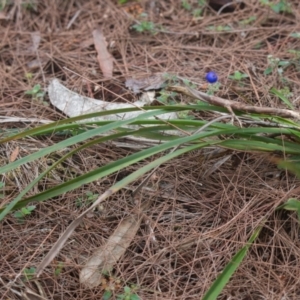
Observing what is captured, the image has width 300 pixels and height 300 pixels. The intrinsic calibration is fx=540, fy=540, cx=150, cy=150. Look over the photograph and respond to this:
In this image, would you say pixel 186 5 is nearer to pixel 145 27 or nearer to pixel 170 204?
pixel 145 27

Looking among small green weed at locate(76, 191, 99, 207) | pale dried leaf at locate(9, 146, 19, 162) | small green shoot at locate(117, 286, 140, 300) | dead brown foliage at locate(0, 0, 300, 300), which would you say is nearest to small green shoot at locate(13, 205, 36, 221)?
dead brown foliage at locate(0, 0, 300, 300)

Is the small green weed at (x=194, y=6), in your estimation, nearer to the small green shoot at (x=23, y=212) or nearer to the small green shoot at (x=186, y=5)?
the small green shoot at (x=186, y=5)

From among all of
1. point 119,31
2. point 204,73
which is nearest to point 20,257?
point 204,73

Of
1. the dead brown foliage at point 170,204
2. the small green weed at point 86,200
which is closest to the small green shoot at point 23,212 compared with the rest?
the dead brown foliage at point 170,204

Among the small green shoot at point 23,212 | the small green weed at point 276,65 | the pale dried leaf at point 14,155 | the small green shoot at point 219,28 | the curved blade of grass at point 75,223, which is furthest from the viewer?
the small green shoot at point 219,28

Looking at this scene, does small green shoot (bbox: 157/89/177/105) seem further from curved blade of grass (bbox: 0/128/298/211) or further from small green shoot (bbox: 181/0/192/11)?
small green shoot (bbox: 181/0/192/11)

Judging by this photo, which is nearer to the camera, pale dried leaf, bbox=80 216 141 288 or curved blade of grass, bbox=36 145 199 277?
curved blade of grass, bbox=36 145 199 277

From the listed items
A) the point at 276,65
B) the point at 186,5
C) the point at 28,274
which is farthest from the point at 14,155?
the point at 186,5
